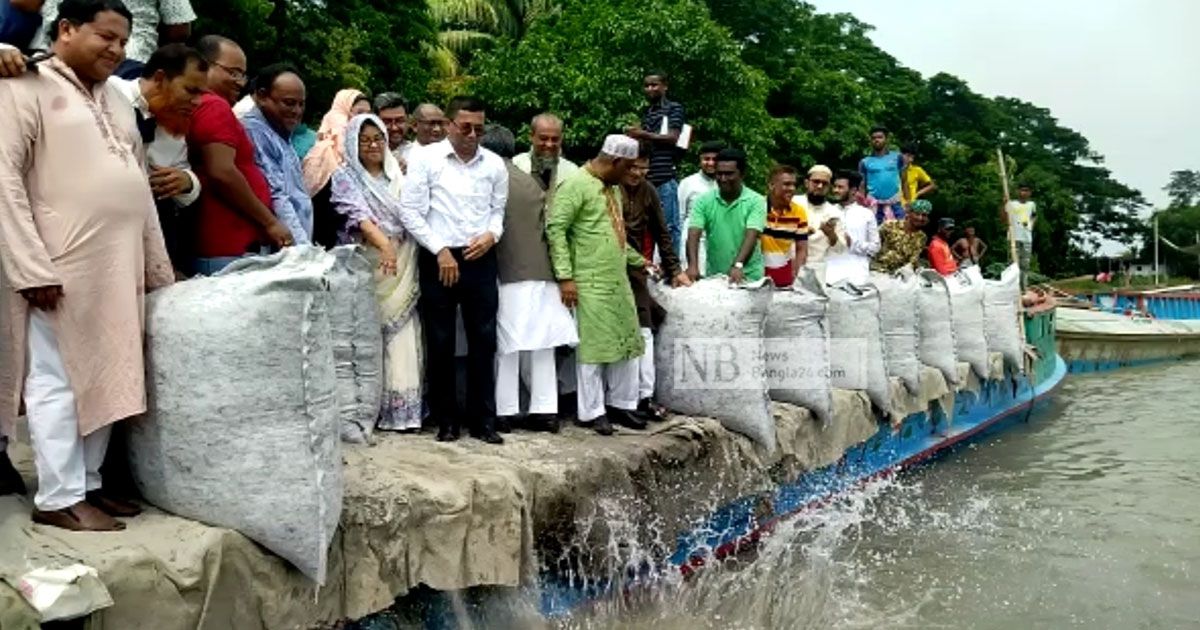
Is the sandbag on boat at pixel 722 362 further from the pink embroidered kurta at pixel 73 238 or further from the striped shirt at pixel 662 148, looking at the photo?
the pink embroidered kurta at pixel 73 238

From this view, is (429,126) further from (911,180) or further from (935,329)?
(911,180)

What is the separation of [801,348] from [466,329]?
197 centimetres

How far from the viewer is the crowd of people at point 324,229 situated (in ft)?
7.84

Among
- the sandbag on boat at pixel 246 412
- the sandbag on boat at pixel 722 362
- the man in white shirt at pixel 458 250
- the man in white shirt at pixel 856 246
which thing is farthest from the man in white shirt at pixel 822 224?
the sandbag on boat at pixel 246 412

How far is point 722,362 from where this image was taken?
4.66 m

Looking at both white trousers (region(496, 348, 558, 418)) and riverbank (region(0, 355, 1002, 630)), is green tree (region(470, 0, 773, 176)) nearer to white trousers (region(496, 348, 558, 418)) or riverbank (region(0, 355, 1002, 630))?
white trousers (region(496, 348, 558, 418))

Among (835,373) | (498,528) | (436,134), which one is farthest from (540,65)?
(498,528)

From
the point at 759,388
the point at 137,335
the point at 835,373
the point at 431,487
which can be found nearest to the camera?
the point at 137,335

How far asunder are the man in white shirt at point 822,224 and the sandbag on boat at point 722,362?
2.12 m

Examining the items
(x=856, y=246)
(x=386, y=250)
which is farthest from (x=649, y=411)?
(x=856, y=246)

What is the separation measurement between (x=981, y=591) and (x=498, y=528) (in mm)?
2580

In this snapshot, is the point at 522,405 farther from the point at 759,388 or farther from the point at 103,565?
the point at 103,565

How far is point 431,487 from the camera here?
10.1ft

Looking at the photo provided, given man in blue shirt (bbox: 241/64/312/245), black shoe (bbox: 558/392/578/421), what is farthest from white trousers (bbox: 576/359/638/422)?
man in blue shirt (bbox: 241/64/312/245)
